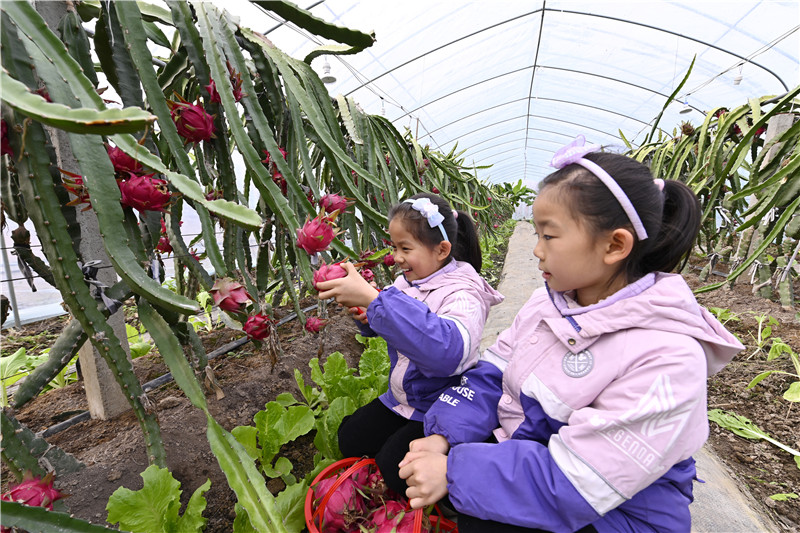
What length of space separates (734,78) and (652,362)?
6.63 meters

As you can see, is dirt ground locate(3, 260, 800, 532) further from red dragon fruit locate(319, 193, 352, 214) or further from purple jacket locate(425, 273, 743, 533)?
purple jacket locate(425, 273, 743, 533)

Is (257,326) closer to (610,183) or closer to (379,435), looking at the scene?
(379,435)

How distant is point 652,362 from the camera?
627 millimetres

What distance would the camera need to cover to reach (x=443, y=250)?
1.10 metres

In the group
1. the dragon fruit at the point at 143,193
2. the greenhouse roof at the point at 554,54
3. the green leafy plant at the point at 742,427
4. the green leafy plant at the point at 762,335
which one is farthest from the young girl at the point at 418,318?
the greenhouse roof at the point at 554,54

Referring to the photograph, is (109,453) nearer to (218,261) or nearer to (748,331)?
(218,261)

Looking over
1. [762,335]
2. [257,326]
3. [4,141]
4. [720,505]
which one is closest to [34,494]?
[257,326]

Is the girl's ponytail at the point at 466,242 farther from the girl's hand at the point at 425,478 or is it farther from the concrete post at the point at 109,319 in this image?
the concrete post at the point at 109,319

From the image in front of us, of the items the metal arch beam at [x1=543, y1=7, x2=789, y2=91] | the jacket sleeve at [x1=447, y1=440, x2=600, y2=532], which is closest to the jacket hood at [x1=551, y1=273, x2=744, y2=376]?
the jacket sleeve at [x1=447, y1=440, x2=600, y2=532]

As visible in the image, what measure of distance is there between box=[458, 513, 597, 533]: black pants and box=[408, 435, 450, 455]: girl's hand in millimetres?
129

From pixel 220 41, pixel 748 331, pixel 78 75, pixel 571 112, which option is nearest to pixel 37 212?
pixel 78 75

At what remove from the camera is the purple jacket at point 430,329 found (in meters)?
0.83

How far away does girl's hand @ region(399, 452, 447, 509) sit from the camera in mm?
738

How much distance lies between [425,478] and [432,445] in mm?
101
